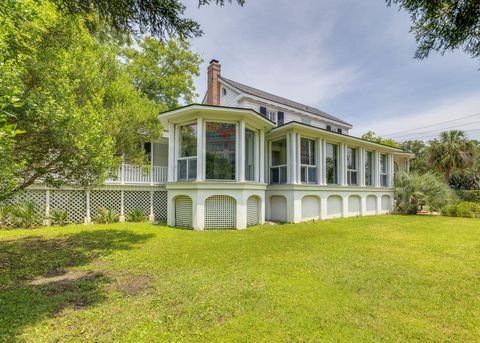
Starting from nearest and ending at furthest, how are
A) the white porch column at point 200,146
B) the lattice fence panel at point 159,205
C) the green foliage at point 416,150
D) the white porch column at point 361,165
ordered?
the white porch column at point 200,146, the lattice fence panel at point 159,205, the white porch column at point 361,165, the green foliage at point 416,150

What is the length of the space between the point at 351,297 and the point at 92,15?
6257mm

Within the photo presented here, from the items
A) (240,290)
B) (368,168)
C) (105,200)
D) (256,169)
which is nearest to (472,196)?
(368,168)

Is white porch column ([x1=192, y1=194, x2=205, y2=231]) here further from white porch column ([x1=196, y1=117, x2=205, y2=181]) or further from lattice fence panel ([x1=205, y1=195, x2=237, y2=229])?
white porch column ([x1=196, y1=117, x2=205, y2=181])

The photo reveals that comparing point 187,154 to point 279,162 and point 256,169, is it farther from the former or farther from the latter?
point 279,162

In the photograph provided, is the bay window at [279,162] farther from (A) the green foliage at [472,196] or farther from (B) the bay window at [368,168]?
(A) the green foliage at [472,196]

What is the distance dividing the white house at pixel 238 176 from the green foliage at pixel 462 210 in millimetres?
3221

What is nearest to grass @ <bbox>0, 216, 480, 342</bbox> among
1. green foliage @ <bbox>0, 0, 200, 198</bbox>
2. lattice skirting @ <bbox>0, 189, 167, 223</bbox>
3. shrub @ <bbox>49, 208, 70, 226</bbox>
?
green foliage @ <bbox>0, 0, 200, 198</bbox>

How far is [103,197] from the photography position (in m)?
12.2

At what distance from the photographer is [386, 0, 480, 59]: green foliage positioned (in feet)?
9.84

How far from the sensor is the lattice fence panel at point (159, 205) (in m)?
13.5

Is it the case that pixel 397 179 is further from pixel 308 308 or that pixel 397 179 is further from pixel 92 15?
pixel 92 15


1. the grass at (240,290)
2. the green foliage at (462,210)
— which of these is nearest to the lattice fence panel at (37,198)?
the grass at (240,290)

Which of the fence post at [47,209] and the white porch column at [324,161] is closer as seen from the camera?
the fence post at [47,209]

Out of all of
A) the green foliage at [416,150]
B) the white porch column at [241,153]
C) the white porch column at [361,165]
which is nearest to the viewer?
the white porch column at [241,153]
